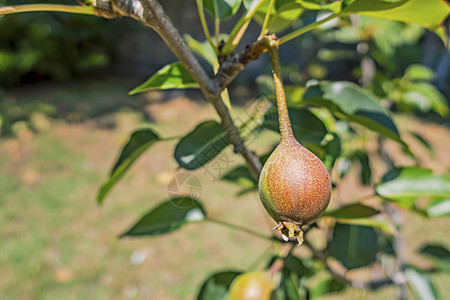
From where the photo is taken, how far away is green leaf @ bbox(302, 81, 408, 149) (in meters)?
0.67

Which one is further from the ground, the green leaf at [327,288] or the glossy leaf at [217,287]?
the glossy leaf at [217,287]

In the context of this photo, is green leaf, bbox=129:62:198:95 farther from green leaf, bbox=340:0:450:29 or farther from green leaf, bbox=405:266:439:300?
green leaf, bbox=405:266:439:300

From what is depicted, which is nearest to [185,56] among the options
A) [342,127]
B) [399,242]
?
[342,127]

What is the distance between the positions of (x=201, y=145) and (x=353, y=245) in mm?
386

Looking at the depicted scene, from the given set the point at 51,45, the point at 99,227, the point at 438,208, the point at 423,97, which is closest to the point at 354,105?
the point at 438,208

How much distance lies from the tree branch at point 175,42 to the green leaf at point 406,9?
0.21m

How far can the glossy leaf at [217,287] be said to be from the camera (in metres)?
0.84

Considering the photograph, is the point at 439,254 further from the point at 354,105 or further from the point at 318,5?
the point at 318,5

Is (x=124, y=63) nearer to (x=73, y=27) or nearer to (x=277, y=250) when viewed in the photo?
(x=73, y=27)

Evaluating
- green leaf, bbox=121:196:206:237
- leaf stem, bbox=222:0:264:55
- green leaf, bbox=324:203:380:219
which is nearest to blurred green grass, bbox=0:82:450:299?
green leaf, bbox=121:196:206:237

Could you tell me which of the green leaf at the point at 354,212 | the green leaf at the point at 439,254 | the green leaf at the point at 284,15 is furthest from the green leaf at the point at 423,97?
the green leaf at the point at 284,15

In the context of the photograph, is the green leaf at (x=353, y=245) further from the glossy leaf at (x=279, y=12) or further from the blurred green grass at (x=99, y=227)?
the blurred green grass at (x=99, y=227)

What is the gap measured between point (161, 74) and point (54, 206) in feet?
7.87

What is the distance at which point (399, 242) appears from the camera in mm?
1171
